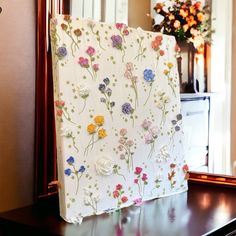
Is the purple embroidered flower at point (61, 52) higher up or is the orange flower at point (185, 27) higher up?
the orange flower at point (185, 27)

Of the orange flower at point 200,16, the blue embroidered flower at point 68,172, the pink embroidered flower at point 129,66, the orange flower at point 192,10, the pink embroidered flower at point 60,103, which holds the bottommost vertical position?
the blue embroidered flower at point 68,172

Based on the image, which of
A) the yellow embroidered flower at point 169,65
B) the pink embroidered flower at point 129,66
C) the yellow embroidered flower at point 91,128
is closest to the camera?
the yellow embroidered flower at point 91,128

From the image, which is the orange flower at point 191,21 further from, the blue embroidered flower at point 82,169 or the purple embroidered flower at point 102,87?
the blue embroidered flower at point 82,169

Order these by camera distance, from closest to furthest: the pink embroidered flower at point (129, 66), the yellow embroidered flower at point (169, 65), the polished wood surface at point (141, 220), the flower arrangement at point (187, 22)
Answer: the polished wood surface at point (141, 220) → the pink embroidered flower at point (129, 66) → the yellow embroidered flower at point (169, 65) → the flower arrangement at point (187, 22)

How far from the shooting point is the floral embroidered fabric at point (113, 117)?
106 cm

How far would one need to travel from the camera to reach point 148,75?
1252 mm

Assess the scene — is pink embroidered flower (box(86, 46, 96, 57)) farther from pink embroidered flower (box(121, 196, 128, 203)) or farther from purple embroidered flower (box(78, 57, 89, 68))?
pink embroidered flower (box(121, 196, 128, 203))

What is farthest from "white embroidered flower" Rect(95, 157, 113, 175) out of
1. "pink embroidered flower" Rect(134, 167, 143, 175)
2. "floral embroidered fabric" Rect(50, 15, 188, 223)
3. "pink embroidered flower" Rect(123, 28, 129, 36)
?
"pink embroidered flower" Rect(123, 28, 129, 36)

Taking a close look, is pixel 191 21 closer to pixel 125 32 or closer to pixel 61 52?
pixel 125 32

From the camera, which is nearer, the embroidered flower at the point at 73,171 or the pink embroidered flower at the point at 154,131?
the embroidered flower at the point at 73,171

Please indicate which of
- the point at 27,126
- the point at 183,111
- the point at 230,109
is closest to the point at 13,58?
the point at 27,126

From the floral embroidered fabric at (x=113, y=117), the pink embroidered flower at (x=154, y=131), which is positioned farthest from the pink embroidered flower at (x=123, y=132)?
the pink embroidered flower at (x=154, y=131)

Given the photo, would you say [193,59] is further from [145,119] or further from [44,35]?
[44,35]

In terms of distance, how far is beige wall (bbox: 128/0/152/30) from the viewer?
4.61ft
